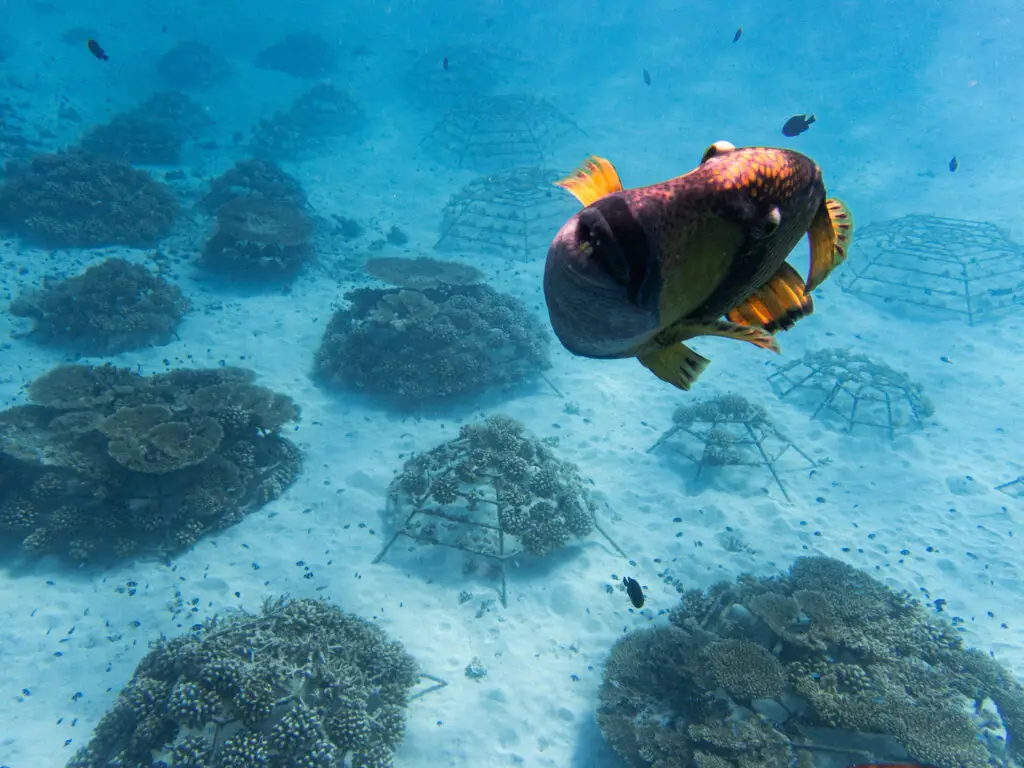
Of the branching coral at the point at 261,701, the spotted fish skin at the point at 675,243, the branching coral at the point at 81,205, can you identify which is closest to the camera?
the spotted fish skin at the point at 675,243

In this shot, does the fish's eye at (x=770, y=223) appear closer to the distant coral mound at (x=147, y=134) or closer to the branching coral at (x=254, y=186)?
the branching coral at (x=254, y=186)

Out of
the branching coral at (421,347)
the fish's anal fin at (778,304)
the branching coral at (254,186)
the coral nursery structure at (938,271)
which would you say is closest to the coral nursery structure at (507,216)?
the branching coral at (254,186)

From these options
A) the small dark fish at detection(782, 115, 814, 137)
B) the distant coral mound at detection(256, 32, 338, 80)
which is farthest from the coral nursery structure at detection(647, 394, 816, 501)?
the distant coral mound at detection(256, 32, 338, 80)

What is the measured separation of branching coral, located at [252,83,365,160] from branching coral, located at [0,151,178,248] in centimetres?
1111

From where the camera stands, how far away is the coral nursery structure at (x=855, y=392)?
47.8 ft

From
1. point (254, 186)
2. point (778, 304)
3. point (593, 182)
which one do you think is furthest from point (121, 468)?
point (254, 186)

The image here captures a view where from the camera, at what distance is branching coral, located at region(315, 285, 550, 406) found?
42.7 feet

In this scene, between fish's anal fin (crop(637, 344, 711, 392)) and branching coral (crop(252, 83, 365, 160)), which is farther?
branching coral (crop(252, 83, 365, 160))

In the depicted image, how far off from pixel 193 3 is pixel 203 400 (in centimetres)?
6882

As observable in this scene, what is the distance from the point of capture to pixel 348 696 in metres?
6.33

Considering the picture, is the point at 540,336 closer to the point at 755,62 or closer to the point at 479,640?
the point at 479,640

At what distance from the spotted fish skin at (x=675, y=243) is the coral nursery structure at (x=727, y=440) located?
11.7 meters

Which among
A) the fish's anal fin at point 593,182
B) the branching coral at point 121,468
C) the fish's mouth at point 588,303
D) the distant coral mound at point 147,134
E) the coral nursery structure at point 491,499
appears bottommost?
the branching coral at point 121,468

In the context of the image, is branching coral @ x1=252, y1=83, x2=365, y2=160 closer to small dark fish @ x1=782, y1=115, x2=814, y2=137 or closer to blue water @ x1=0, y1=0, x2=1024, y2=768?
blue water @ x1=0, y1=0, x2=1024, y2=768
